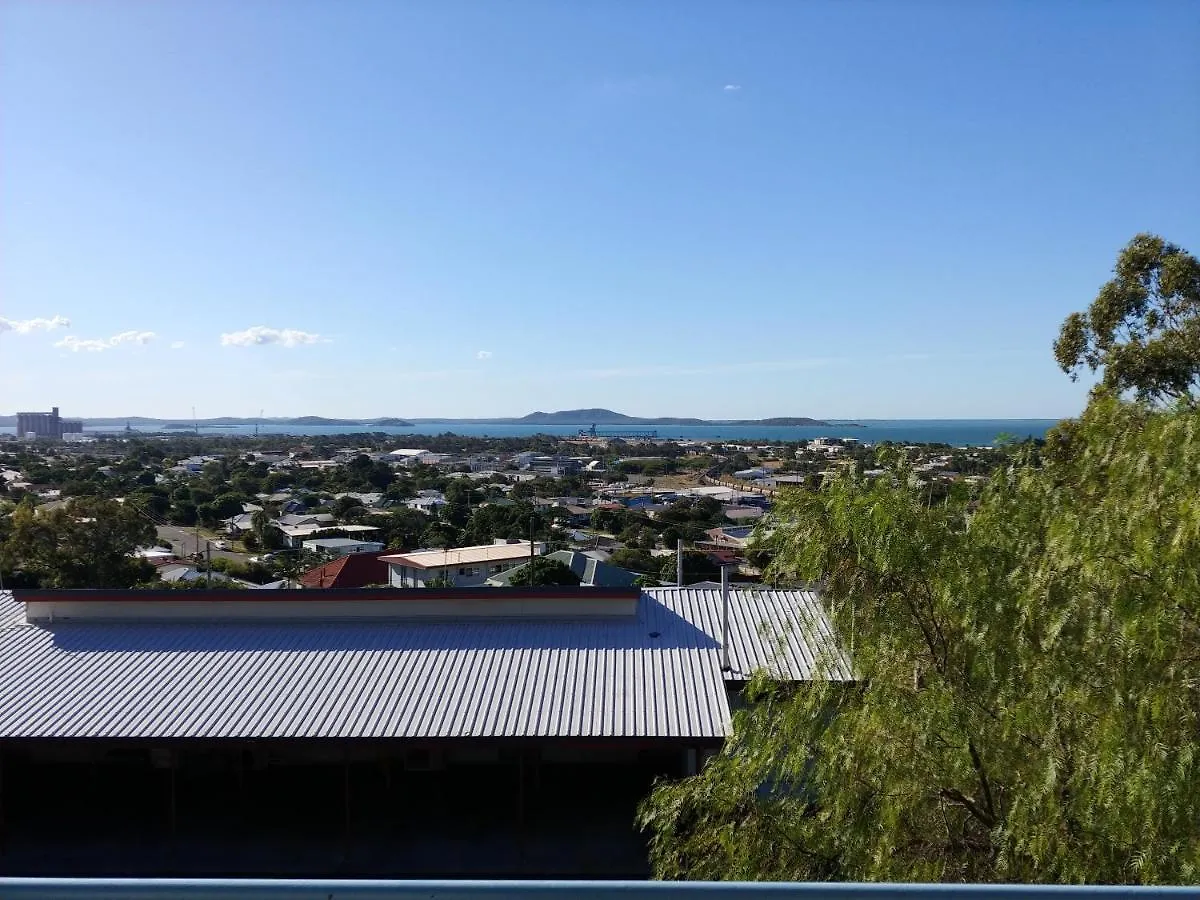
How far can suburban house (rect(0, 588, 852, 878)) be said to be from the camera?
10.9m

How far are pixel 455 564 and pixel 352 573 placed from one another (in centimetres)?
514

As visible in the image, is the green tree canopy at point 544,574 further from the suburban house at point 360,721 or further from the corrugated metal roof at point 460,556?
the suburban house at point 360,721

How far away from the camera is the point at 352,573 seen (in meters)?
33.3

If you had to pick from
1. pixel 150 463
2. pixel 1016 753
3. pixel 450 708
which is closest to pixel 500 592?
pixel 450 708

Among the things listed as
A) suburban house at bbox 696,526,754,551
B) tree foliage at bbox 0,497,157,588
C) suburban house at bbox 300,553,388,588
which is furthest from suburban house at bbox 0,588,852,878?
suburban house at bbox 696,526,754,551

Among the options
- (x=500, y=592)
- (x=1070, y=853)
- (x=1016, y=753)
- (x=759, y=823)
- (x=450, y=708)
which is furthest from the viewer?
(x=500, y=592)

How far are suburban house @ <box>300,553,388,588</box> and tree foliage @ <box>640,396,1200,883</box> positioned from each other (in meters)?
27.3

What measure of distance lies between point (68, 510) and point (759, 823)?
32.4m

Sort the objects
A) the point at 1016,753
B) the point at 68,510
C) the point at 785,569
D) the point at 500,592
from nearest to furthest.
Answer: the point at 1016,753 < the point at 785,569 < the point at 500,592 < the point at 68,510

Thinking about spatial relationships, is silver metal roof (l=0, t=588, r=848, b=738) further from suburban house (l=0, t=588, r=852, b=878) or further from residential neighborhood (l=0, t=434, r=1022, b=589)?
residential neighborhood (l=0, t=434, r=1022, b=589)

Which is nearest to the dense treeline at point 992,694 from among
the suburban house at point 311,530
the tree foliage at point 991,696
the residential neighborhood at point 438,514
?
the tree foliage at point 991,696

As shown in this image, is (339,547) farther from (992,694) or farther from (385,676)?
(992,694)

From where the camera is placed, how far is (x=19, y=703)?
37.8ft

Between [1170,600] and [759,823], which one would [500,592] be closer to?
[759,823]
